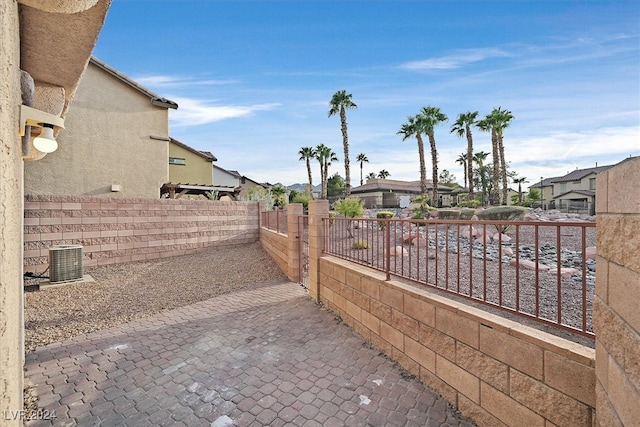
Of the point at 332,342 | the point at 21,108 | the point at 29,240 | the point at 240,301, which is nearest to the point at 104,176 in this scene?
the point at 29,240

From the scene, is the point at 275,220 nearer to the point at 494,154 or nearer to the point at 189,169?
the point at 189,169

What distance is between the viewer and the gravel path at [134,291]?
4.68 metres

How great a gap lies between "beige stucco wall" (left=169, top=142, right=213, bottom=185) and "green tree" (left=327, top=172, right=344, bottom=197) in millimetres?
24835

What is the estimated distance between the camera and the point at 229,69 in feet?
32.7

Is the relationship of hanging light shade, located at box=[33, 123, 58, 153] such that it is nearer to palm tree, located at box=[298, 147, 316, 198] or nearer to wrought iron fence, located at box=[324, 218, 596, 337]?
wrought iron fence, located at box=[324, 218, 596, 337]

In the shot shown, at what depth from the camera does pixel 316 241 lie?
5.54 m

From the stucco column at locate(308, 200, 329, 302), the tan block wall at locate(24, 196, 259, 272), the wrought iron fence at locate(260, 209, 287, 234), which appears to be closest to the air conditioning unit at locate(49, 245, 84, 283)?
the tan block wall at locate(24, 196, 259, 272)

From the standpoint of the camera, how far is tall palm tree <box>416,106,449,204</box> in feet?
84.0

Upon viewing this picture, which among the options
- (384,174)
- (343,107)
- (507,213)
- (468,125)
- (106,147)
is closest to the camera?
(106,147)

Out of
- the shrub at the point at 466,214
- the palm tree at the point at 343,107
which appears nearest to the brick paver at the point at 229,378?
the shrub at the point at 466,214

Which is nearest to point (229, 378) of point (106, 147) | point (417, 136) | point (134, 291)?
point (134, 291)

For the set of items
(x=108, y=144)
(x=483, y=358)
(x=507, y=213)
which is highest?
(x=108, y=144)

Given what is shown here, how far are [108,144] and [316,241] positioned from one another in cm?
1054

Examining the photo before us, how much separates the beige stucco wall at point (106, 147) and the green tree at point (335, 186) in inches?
1208
